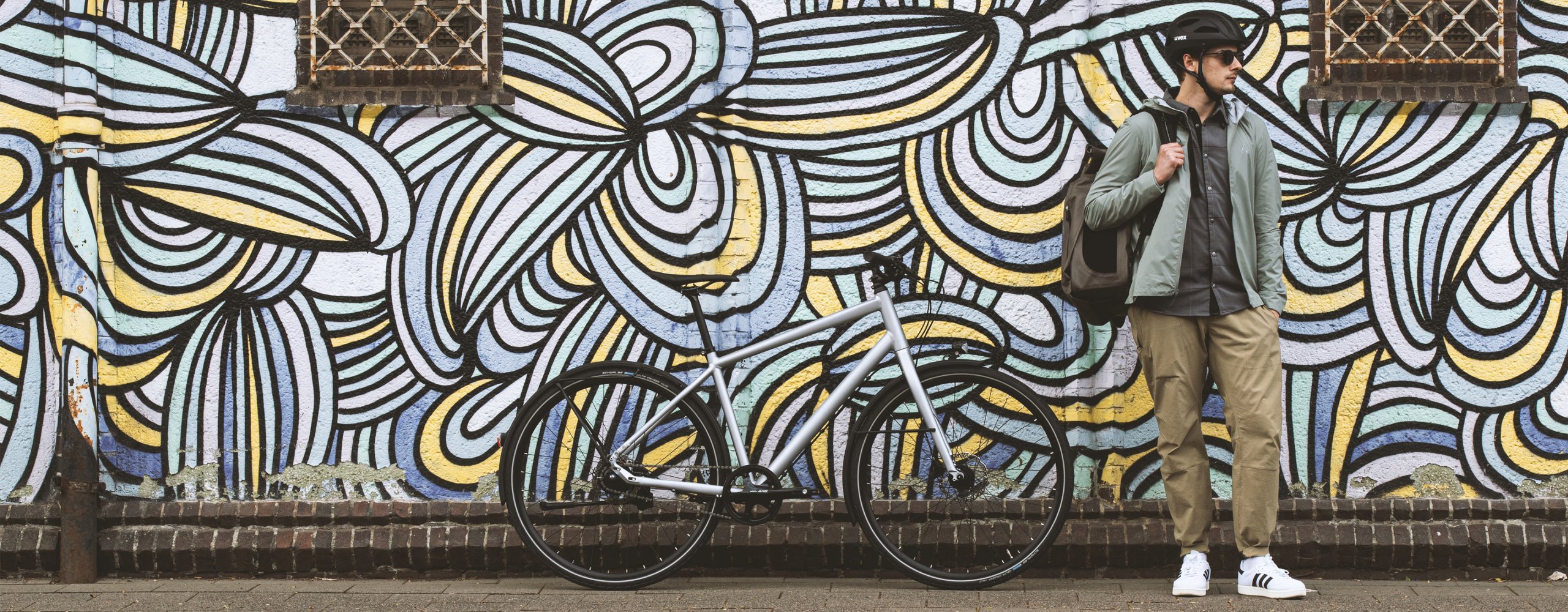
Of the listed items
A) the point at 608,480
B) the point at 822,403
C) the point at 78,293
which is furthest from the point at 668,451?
the point at 78,293

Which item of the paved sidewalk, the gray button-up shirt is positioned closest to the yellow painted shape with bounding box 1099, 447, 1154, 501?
the paved sidewalk

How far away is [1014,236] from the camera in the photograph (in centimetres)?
544

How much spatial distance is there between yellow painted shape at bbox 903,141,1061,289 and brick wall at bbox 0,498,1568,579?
2.95 feet

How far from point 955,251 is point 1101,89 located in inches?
33.0

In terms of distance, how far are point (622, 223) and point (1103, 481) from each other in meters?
2.13

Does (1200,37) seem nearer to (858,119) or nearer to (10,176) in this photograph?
(858,119)

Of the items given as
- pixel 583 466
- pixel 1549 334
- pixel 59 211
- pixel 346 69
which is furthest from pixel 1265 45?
pixel 59 211

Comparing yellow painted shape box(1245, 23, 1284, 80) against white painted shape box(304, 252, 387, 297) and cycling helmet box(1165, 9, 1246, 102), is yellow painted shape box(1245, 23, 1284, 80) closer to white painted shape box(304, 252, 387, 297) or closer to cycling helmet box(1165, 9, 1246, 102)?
cycling helmet box(1165, 9, 1246, 102)

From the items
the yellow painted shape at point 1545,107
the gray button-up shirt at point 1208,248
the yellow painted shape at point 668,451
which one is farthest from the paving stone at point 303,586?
the yellow painted shape at point 1545,107

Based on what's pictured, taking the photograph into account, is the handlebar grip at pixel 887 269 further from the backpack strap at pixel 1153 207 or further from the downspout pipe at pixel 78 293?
the downspout pipe at pixel 78 293

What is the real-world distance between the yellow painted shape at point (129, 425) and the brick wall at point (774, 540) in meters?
0.25

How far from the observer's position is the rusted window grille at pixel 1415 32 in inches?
211

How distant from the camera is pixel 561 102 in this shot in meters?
5.53

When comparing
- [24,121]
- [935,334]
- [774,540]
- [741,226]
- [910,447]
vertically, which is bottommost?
[774,540]
